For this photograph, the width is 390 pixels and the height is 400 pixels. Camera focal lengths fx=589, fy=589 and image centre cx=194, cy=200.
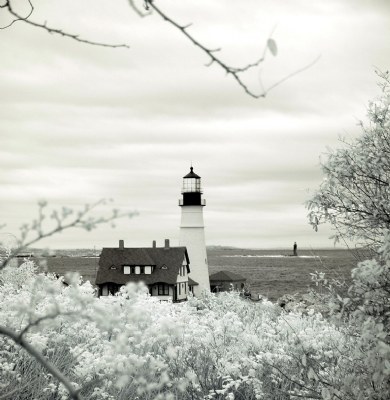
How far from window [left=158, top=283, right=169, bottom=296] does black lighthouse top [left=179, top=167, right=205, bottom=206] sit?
637 centimetres

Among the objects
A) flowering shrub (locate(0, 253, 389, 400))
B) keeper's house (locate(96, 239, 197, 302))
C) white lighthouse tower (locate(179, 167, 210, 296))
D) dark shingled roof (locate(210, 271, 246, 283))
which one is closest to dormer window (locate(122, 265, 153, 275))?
keeper's house (locate(96, 239, 197, 302))

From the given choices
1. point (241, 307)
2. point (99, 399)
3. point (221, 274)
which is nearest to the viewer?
point (99, 399)

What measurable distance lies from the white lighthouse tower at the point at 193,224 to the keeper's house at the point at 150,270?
749mm

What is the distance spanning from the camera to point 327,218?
27.4 feet

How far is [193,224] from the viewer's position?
45562 millimetres

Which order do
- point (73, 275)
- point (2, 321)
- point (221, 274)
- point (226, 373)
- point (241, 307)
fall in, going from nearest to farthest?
point (73, 275), point (226, 373), point (2, 321), point (241, 307), point (221, 274)

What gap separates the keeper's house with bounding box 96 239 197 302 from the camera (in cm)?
4372

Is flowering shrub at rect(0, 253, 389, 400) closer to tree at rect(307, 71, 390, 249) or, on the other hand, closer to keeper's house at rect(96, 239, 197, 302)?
tree at rect(307, 71, 390, 249)

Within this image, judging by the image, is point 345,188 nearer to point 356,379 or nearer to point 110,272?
point 356,379

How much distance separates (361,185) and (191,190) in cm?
3742

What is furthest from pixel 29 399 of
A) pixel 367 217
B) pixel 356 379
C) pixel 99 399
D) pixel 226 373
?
pixel 367 217

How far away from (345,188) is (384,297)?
3139 millimetres

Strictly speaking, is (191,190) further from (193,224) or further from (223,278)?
(223,278)

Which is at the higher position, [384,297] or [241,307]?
[384,297]
